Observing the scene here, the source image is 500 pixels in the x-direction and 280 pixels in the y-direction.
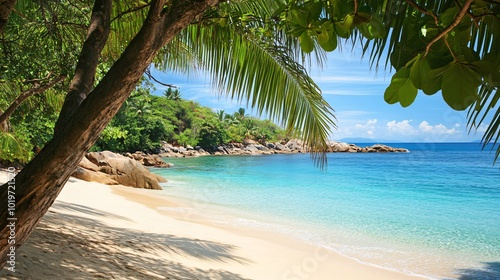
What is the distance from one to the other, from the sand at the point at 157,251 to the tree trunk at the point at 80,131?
117 centimetres

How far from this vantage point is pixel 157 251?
4934mm

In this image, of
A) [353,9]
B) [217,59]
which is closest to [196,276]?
[217,59]

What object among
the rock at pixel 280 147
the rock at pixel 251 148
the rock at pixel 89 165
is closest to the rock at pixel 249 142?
the rock at pixel 251 148

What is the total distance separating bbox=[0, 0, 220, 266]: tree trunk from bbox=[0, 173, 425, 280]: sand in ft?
3.84

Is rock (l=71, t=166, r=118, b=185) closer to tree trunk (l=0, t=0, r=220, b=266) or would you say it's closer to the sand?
the sand

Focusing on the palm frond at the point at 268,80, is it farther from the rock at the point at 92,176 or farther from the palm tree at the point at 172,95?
the palm tree at the point at 172,95

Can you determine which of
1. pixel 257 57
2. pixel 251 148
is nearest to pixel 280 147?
pixel 251 148

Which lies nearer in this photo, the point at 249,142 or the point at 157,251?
the point at 157,251

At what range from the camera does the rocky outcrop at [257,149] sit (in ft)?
143

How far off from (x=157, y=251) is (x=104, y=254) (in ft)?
3.40

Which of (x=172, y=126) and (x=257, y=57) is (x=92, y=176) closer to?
(x=257, y=57)

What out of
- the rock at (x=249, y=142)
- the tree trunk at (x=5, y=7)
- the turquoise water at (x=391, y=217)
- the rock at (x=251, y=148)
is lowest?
the turquoise water at (x=391, y=217)

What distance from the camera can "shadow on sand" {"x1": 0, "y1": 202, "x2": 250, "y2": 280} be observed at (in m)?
3.11

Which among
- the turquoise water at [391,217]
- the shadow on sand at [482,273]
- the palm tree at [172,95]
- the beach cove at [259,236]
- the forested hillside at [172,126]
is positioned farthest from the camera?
the palm tree at [172,95]
